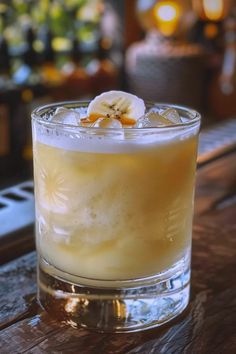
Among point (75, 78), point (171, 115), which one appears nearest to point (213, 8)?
point (75, 78)

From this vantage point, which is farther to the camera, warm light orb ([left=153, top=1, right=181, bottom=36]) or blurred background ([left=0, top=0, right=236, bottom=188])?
warm light orb ([left=153, top=1, right=181, bottom=36])

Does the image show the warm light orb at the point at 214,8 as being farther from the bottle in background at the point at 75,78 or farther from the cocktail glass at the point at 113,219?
the cocktail glass at the point at 113,219

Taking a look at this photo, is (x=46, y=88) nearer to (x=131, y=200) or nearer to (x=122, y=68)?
(x=122, y=68)

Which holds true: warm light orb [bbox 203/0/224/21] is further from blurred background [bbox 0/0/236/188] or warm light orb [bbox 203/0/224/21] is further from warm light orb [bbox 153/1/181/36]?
warm light orb [bbox 153/1/181/36]

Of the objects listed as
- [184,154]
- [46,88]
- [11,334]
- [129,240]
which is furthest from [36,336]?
[46,88]

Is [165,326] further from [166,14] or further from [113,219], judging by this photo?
[166,14]

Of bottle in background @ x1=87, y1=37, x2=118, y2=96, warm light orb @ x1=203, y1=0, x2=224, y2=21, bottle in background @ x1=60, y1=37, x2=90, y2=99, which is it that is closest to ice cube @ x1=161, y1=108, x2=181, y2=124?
bottle in background @ x1=60, y1=37, x2=90, y2=99
